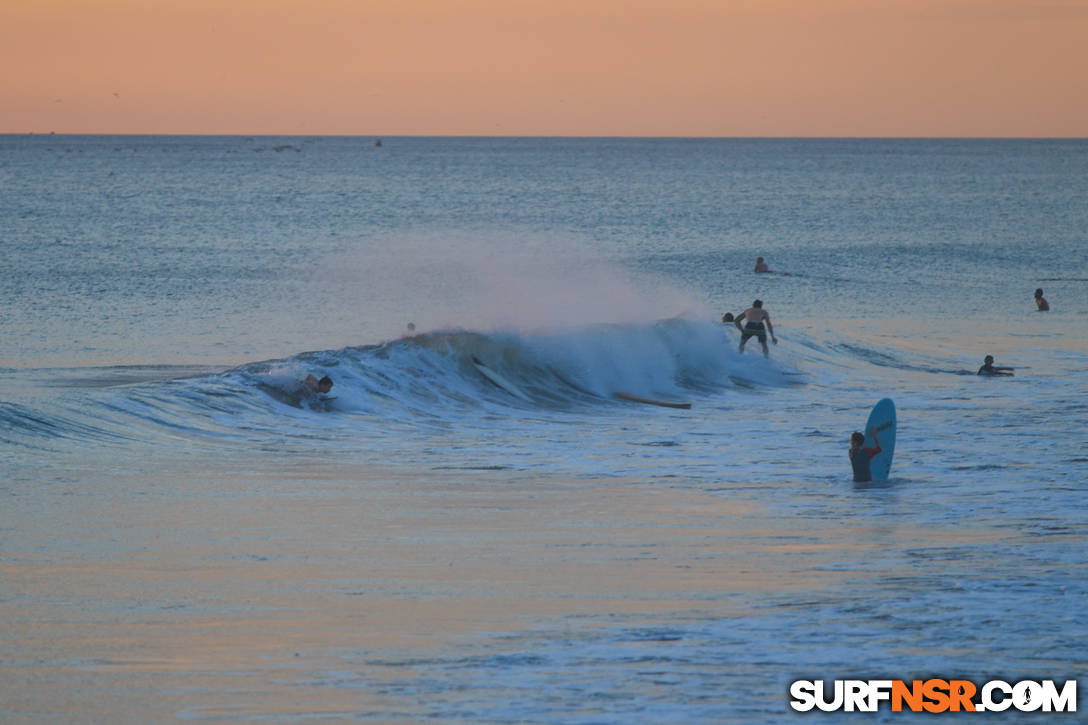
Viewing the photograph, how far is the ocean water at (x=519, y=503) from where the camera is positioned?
845cm

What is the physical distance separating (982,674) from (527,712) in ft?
9.68

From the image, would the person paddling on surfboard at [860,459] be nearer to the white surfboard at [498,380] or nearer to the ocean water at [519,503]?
the ocean water at [519,503]

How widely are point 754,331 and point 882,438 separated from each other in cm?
1330

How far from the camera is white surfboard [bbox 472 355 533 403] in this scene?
78.2 ft

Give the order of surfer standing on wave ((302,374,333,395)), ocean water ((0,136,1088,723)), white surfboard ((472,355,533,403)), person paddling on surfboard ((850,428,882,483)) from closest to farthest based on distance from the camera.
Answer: ocean water ((0,136,1088,723)) < person paddling on surfboard ((850,428,882,483)) < surfer standing on wave ((302,374,333,395)) < white surfboard ((472,355,533,403))

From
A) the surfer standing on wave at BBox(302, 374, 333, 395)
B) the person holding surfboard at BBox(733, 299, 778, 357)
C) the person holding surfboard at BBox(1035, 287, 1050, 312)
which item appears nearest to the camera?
the surfer standing on wave at BBox(302, 374, 333, 395)

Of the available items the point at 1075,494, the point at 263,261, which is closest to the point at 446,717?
the point at 1075,494

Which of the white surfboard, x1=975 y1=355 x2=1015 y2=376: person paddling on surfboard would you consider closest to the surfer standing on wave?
the white surfboard

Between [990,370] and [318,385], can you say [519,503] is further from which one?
[990,370]

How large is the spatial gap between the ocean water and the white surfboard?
0.17 meters

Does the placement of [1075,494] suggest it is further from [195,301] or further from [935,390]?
[195,301]

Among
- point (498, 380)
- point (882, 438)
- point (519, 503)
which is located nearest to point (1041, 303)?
point (498, 380)

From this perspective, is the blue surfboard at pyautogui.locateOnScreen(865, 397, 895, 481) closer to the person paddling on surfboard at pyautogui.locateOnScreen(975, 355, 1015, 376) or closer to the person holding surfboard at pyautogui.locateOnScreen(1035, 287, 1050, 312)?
the person paddling on surfboard at pyautogui.locateOnScreen(975, 355, 1015, 376)

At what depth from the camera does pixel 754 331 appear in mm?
28703
